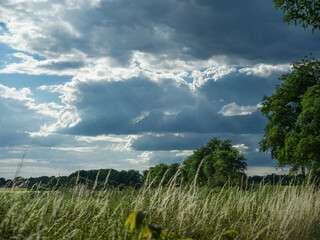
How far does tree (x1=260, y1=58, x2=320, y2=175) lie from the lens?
21391 millimetres

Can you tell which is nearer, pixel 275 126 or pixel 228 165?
pixel 275 126

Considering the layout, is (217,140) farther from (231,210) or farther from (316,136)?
(231,210)

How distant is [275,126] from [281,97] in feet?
8.28

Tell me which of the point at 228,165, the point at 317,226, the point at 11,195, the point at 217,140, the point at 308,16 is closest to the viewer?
the point at 11,195

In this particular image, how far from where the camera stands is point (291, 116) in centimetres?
2480

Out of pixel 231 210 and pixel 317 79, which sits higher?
pixel 317 79

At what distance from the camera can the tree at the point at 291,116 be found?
2139cm

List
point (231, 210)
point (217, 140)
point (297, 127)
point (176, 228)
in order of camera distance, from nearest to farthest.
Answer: point (176, 228) < point (231, 210) < point (297, 127) < point (217, 140)

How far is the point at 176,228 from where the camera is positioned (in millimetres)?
5629

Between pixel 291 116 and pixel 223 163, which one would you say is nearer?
pixel 291 116

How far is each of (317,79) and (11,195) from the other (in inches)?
986

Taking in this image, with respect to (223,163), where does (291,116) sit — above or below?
above

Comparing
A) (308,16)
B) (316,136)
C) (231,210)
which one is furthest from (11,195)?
(316,136)

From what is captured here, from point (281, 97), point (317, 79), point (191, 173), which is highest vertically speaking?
point (317, 79)
